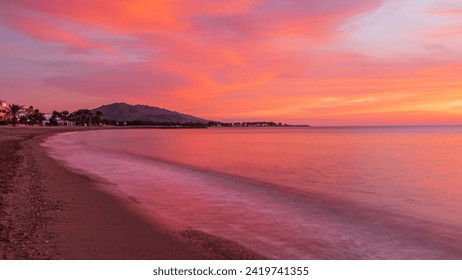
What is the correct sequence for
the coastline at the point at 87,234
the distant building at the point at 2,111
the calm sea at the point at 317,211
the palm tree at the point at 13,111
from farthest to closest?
1. the distant building at the point at 2,111
2. the palm tree at the point at 13,111
3. the calm sea at the point at 317,211
4. the coastline at the point at 87,234

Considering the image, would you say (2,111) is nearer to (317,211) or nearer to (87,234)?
(317,211)

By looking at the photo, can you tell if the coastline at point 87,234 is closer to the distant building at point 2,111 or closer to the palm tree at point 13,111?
the palm tree at point 13,111

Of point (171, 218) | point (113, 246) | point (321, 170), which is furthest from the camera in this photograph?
point (321, 170)

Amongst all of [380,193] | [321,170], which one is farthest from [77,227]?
[321,170]

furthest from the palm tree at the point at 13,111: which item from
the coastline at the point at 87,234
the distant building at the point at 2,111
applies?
the coastline at the point at 87,234

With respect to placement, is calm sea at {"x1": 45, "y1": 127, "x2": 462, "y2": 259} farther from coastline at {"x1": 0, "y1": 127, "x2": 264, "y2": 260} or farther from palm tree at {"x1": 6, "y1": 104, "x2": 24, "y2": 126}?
palm tree at {"x1": 6, "y1": 104, "x2": 24, "y2": 126}

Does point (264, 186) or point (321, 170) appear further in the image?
point (321, 170)

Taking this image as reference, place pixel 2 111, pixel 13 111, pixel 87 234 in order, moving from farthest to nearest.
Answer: pixel 2 111 → pixel 13 111 → pixel 87 234

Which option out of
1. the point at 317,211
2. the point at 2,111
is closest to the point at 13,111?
the point at 2,111

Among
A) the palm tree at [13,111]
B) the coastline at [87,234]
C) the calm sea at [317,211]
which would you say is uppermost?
the palm tree at [13,111]

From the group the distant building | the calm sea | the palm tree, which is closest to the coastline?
the calm sea
